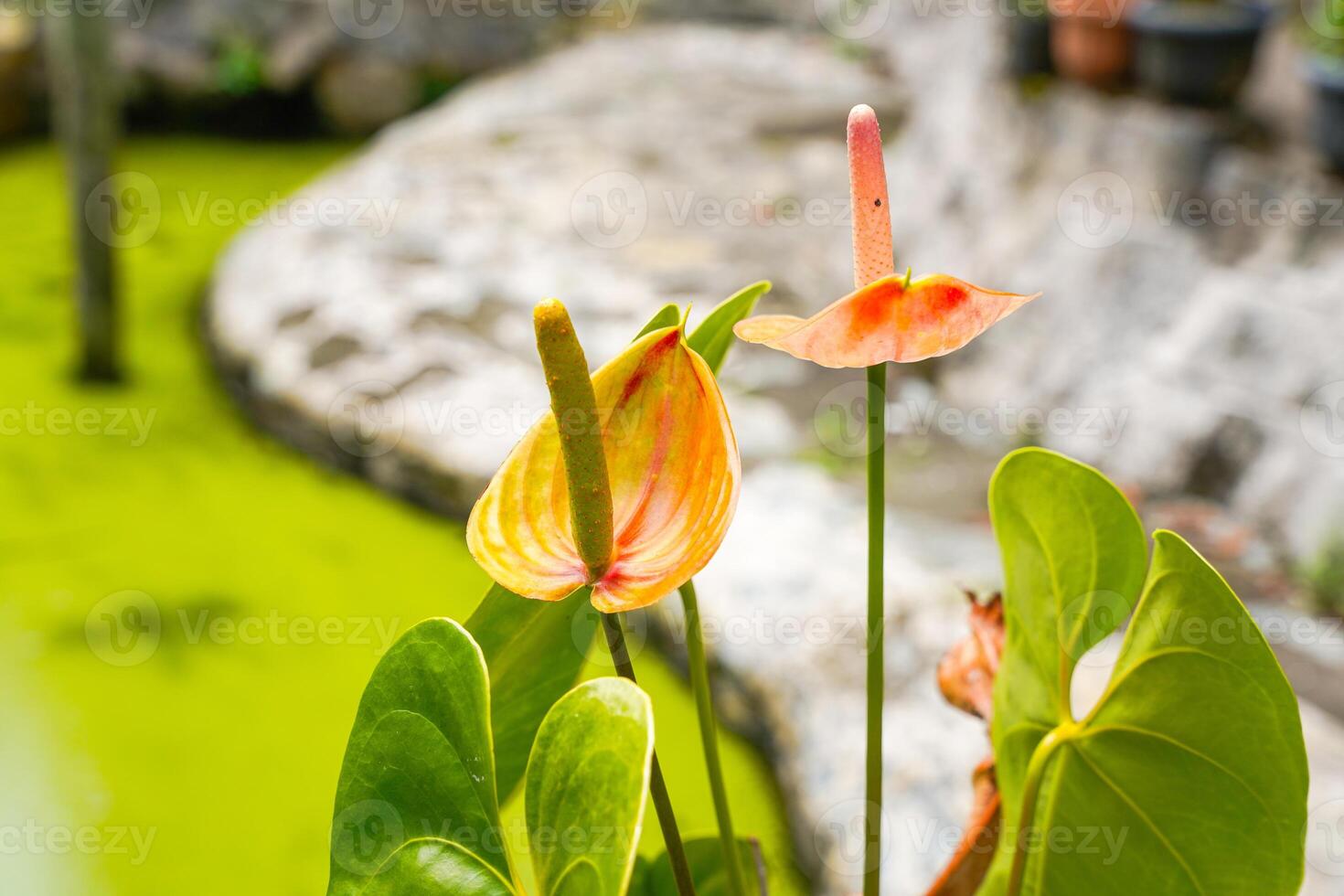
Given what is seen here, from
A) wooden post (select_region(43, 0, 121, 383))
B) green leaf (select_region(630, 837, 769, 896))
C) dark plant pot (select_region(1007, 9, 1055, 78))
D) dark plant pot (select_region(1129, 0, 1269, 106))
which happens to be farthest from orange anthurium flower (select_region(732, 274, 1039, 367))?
dark plant pot (select_region(1007, 9, 1055, 78))

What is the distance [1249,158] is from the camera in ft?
6.48

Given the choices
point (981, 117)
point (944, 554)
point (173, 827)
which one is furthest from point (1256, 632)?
point (981, 117)

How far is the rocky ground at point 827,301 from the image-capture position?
1401mm

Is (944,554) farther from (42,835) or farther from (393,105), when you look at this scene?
(393,105)

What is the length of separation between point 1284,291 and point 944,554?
825 millimetres

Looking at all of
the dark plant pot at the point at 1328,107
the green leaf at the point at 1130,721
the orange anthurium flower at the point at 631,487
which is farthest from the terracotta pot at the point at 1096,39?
the orange anthurium flower at the point at 631,487

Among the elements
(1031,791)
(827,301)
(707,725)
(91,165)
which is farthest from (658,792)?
(91,165)

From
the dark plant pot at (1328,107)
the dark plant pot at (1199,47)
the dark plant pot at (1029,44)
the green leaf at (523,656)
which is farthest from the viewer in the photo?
the dark plant pot at (1029,44)

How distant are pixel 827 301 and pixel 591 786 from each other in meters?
2.06

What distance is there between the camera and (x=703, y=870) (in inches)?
22.9

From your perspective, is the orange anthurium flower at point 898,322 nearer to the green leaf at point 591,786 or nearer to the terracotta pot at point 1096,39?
the green leaf at point 591,786

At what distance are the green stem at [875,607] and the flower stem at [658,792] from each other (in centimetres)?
8

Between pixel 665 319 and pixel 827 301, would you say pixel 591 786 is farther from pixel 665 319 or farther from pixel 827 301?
pixel 827 301

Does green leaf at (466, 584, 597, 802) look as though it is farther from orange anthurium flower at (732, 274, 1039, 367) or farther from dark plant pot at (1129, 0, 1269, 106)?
dark plant pot at (1129, 0, 1269, 106)
